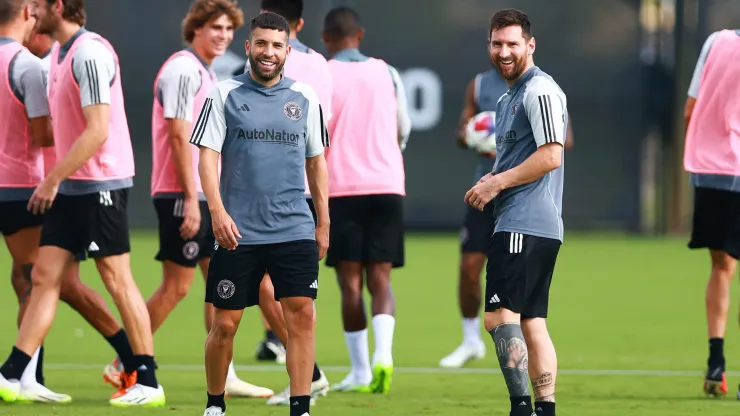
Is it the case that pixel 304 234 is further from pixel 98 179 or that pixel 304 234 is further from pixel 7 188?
pixel 7 188

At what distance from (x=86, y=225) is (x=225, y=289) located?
132cm

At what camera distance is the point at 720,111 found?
863 cm

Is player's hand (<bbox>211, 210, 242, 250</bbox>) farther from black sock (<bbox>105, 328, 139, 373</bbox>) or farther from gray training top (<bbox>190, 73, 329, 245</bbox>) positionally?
black sock (<bbox>105, 328, 139, 373</bbox>)

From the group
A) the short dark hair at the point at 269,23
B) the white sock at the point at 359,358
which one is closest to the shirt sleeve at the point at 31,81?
the short dark hair at the point at 269,23

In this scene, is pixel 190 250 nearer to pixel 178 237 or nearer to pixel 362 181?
pixel 178 237

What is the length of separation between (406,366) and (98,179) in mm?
2869

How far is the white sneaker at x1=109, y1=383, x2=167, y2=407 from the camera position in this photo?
26.0ft

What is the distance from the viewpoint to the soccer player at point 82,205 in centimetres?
777

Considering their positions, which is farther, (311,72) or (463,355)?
(463,355)

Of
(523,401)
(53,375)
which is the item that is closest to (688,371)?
(523,401)

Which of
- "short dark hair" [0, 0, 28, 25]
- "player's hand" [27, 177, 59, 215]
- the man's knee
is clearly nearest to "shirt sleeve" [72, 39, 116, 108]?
"player's hand" [27, 177, 59, 215]

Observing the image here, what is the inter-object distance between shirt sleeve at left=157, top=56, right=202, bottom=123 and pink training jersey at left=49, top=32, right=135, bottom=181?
333 millimetres

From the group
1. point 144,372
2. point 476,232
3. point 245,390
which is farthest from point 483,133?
point 144,372

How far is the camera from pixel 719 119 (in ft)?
28.4
